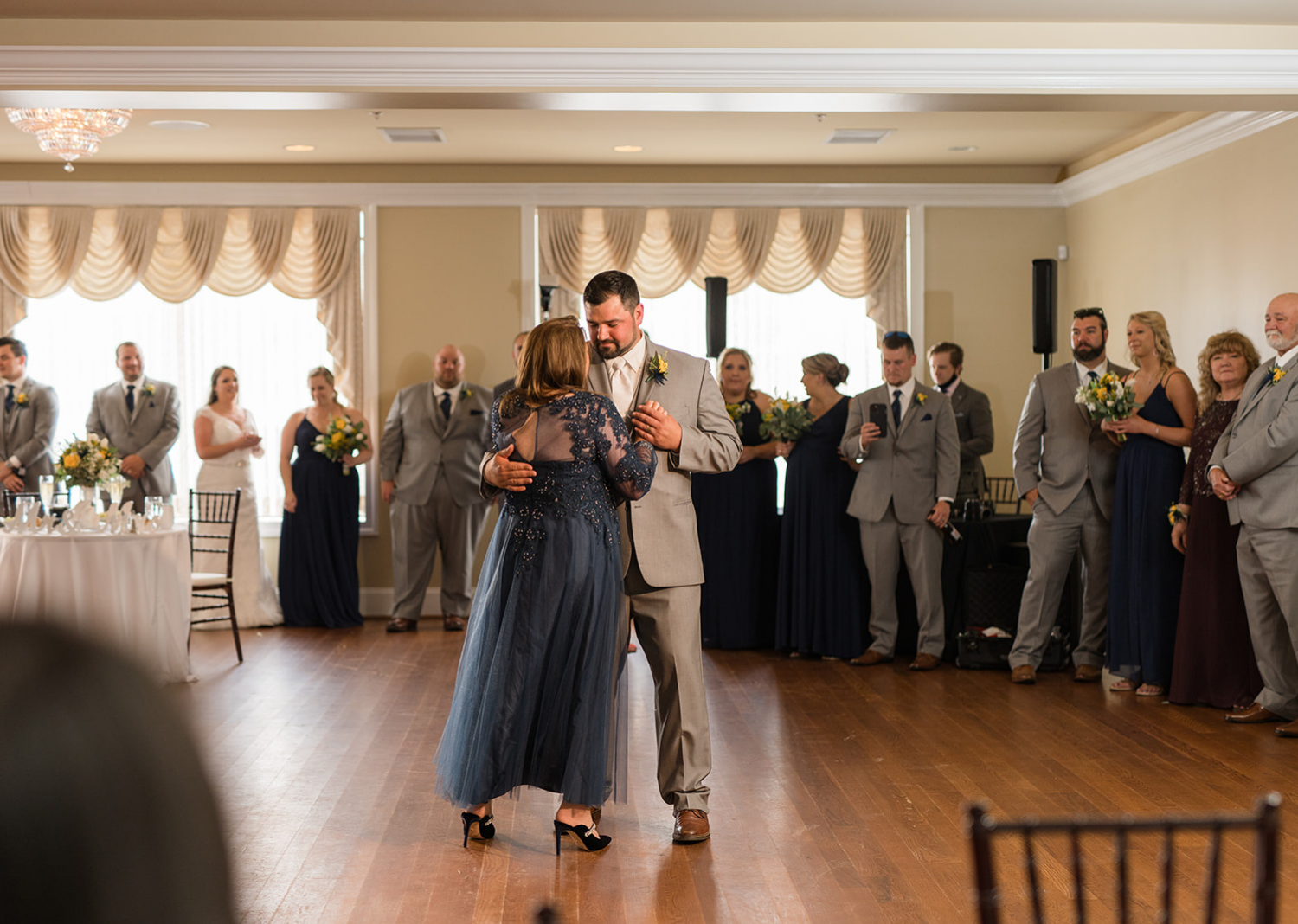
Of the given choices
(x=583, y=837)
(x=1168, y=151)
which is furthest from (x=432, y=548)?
(x=1168, y=151)

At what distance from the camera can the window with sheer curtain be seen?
888 cm

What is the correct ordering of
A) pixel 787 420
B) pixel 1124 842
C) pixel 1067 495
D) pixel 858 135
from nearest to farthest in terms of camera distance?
pixel 1124 842 → pixel 1067 495 → pixel 787 420 → pixel 858 135

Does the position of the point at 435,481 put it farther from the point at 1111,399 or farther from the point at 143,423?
the point at 1111,399

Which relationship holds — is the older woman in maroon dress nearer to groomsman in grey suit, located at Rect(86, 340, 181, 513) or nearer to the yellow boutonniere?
the yellow boutonniere

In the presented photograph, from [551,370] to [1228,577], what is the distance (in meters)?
3.71

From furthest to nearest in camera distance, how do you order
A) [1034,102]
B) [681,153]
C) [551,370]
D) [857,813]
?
1. [681,153]
2. [1034,102]
3. [857,813]
4. [551,370]

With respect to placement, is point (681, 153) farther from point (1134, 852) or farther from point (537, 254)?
point (1134, 852)

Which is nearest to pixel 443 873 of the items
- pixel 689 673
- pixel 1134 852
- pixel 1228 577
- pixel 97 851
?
pixel 689 673

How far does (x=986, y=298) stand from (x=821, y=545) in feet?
10.1

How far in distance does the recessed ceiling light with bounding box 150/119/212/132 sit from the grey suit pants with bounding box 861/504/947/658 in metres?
4.80

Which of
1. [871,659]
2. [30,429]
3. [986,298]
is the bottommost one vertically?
[871,659]

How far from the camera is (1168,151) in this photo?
7371 millimetres

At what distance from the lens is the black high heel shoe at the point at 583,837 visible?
143 inches

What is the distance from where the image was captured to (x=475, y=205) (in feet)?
29.0
